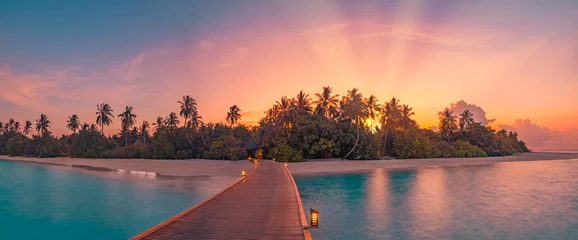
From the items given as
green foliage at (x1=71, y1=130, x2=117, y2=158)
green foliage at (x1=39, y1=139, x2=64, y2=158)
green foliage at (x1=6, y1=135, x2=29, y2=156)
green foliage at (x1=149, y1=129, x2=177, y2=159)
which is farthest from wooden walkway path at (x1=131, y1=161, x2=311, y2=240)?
green foliage at (x1=6, y1=135, x2=29, y2=156)

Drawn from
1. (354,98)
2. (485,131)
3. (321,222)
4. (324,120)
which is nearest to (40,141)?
(324,120)

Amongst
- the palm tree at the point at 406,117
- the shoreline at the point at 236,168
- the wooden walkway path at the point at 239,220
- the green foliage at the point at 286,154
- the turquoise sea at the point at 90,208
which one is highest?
the palm tree at the point at 406,117

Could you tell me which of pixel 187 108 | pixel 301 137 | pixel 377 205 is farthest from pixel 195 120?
pixel 377 205

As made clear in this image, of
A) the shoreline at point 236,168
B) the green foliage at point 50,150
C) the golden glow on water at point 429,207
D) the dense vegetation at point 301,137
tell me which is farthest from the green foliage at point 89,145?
the golden glow on water at point 429,207

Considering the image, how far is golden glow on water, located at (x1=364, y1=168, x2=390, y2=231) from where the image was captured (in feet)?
53.1

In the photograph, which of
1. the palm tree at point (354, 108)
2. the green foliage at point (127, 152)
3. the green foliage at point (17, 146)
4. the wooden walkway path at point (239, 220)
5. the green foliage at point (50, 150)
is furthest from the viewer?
the green foliage at point (17, 146)

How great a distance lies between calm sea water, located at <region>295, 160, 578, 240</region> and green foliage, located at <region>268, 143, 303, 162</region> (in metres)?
18.5

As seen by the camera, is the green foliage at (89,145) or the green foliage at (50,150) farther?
the green foliage at (50,150)

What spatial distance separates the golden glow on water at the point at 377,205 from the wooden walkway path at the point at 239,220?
4.44 metres

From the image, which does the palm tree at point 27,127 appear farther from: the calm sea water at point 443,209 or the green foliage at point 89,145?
the calm sea water at point 443,209

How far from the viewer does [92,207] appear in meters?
20.8

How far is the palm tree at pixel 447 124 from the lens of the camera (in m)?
76.7

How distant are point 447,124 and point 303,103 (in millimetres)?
39362

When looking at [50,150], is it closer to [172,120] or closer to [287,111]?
[172,120]
